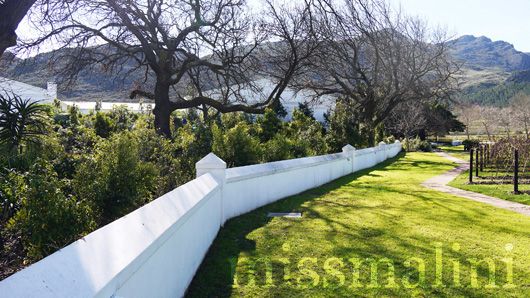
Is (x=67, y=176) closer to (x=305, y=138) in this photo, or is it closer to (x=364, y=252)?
(x=364, y=252)

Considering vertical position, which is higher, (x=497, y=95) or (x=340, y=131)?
(x=497, y=95)

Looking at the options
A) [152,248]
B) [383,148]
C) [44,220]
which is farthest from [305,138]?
[152,248]

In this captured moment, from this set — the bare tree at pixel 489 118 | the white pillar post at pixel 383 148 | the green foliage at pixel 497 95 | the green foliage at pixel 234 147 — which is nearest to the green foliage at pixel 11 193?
the green foliage at pixel 234 147

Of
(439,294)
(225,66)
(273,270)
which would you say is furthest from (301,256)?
(225,66)

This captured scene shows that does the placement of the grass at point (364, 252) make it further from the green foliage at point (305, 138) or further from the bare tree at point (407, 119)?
the bare tree at point (407, 119)

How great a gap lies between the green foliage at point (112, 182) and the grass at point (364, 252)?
1.37 meters

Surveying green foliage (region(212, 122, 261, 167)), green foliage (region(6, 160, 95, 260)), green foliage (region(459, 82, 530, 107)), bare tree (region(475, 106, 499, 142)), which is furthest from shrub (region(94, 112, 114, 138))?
green foliage (region(459, 82, 530, 107))

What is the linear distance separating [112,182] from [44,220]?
2.06 m

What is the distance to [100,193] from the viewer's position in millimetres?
6418

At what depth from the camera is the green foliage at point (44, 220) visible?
468cm

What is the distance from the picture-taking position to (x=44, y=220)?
4.70m

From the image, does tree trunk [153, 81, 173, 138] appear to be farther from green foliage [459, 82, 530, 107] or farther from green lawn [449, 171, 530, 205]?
green foliage [459, 82, 530, 107]

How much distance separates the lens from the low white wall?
7.80 feet

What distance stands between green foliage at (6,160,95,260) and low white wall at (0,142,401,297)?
0.88m
